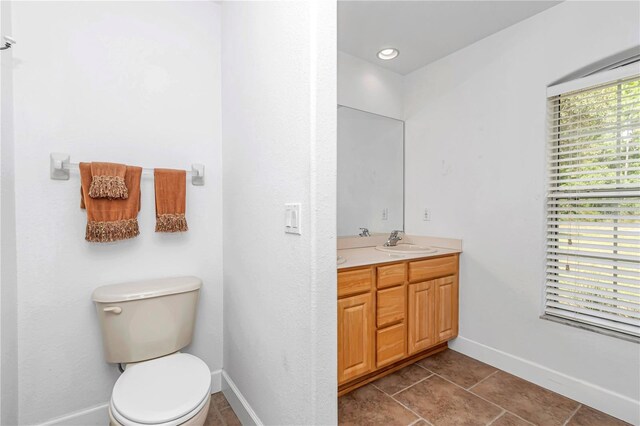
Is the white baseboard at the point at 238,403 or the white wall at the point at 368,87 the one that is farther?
the white wall at the point at 368,87

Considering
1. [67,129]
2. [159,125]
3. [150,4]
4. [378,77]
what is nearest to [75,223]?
[67,129]

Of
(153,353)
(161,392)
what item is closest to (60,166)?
(153,353)

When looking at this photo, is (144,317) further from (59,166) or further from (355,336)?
(355,336)

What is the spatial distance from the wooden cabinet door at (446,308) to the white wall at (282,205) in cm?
143

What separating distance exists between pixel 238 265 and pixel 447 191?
182 cm

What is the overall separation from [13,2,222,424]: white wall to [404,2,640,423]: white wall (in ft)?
6.04

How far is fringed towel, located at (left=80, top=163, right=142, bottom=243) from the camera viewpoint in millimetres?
1384

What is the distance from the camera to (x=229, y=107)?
1.70 m

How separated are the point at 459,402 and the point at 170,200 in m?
2.06

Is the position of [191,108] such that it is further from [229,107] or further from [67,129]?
[67,129]

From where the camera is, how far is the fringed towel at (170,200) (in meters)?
1.58

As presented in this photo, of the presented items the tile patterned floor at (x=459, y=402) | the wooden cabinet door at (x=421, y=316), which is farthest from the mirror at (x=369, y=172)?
the tile patterned floor at (x=459, y=402)

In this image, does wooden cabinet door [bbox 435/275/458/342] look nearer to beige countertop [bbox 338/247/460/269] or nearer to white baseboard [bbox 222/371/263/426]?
beige countertop [bbox 338/247/460/269]

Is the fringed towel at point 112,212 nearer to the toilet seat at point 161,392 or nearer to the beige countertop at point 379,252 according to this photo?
the toilet seat at point 161,392
